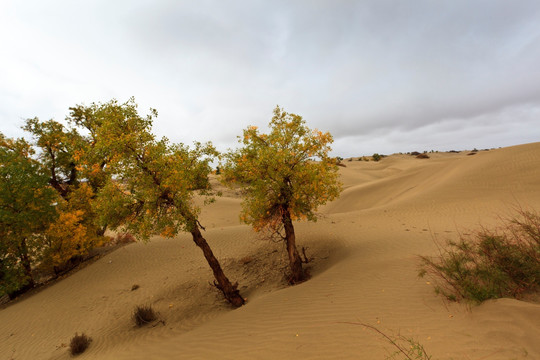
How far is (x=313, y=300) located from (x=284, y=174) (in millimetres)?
4207

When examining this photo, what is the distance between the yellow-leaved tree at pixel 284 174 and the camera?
8383mm

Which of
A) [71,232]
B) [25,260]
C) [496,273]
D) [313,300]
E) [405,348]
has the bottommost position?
[313,300]

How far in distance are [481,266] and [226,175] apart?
7921mm

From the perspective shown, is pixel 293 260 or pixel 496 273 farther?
pixel 293 260

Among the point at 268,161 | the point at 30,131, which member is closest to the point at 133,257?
the point at 30,131

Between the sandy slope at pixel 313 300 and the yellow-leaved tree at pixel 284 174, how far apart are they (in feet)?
9.11

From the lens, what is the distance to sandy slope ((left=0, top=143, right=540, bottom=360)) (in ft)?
13.2

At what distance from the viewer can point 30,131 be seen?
13812 millimetres

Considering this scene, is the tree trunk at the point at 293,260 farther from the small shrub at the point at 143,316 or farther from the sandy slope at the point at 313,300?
the small shrub at the point at 143,316

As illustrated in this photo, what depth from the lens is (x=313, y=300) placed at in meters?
6.58

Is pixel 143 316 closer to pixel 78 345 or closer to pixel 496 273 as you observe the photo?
pixel 78 345

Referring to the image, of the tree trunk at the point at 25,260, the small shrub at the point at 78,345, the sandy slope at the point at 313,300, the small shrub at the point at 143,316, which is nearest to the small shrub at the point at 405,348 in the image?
the sandy slope at the point at 313,300

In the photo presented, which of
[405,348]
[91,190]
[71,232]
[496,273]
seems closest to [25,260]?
[71,232]

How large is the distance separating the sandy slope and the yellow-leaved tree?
9.11ft
